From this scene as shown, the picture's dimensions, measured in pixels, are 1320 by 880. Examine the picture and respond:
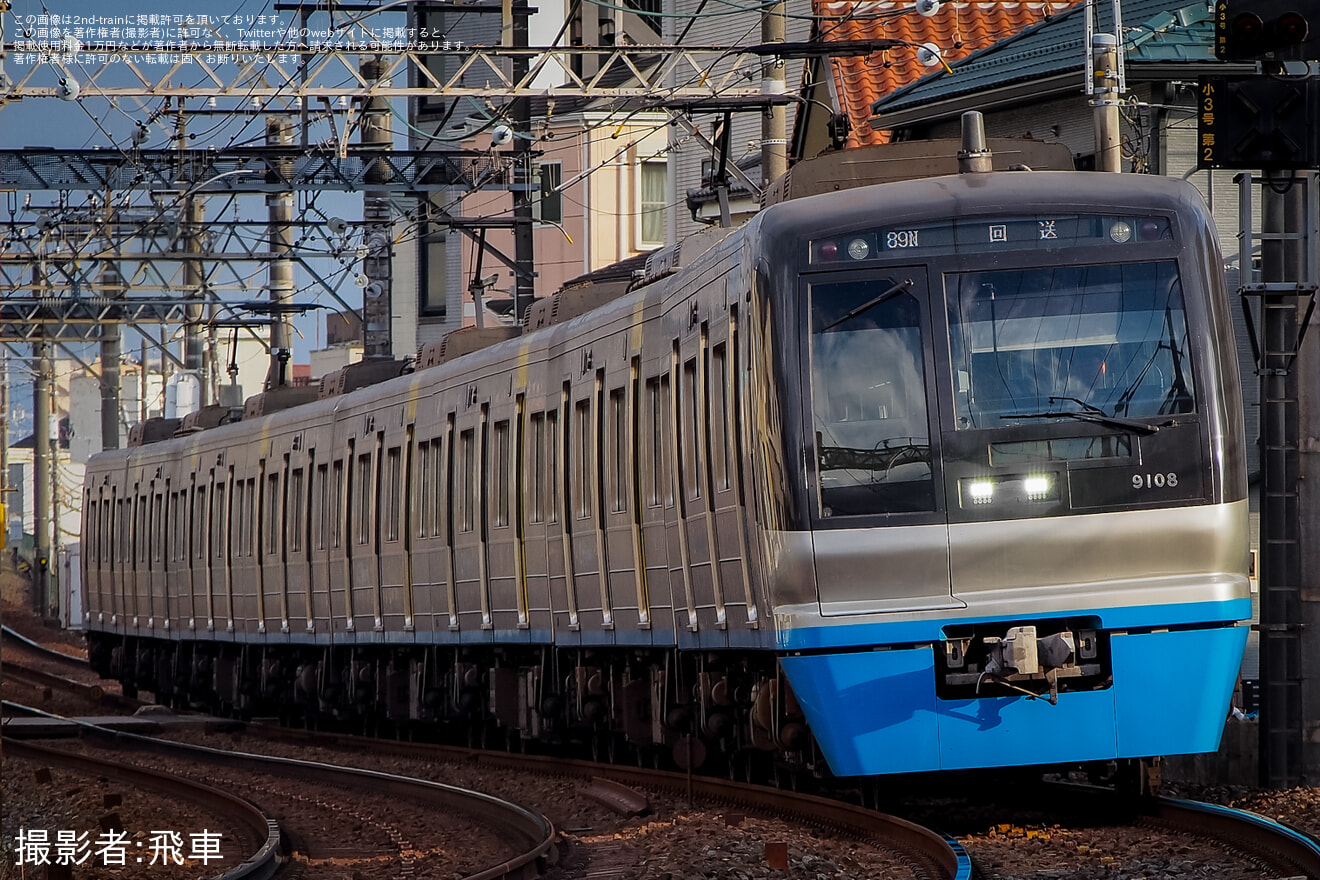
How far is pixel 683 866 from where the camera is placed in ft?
35.3

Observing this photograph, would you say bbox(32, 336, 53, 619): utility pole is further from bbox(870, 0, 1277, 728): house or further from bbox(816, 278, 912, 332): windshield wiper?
bbox(816, 278, 912, 332): windshield wiper

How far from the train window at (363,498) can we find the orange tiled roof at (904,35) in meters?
9.87

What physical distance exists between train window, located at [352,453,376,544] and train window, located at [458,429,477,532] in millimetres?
2813

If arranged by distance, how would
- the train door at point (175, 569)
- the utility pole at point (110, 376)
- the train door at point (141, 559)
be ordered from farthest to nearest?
the utility pole at point (110, 376) < the train door at point (141, 559) < the train door at point (175, 569)

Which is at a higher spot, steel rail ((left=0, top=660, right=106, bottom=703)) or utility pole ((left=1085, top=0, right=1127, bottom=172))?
utility pole ((left=1085, top=0, right=1127, bottom=172))

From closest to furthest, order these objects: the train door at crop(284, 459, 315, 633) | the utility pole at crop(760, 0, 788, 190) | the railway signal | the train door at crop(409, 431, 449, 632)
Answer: the railway signal, the train door at crop(409, 431, 449, 632), the utility pole at crop(760, 0, 788, 190), the train door at crop(284, 459, 315, 633)

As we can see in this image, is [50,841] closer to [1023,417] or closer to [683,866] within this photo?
[683,866]

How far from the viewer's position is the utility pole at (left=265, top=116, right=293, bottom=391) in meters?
31.5

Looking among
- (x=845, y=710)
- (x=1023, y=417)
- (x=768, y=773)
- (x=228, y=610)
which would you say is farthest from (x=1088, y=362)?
(x=228, y=610)

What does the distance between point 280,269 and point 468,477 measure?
2050cm

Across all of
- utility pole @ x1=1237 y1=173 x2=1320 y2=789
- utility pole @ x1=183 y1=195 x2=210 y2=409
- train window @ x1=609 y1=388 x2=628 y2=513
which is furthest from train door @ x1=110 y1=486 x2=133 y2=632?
utility pole @ x1=1237 y1=173 x2=1320 y2=789

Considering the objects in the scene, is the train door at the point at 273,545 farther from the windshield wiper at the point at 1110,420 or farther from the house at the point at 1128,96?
the windshield wiper at the point at 1110,420

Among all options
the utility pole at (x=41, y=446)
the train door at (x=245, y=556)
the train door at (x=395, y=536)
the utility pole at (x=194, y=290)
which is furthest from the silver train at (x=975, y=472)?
the utility pole at (x=41, y=446)

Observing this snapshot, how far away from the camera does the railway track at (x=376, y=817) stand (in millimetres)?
12828
